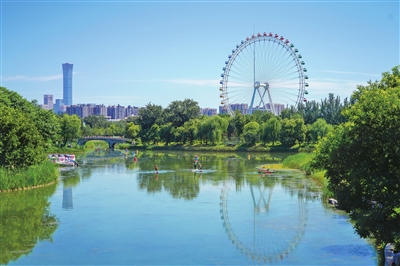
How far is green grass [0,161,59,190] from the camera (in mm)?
28469

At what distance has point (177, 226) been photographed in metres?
21.2

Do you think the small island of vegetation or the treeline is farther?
the treeline

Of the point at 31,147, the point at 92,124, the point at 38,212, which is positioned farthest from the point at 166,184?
the point at 92,124

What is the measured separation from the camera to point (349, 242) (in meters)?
18.5

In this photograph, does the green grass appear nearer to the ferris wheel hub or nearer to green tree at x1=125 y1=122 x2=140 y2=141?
the ferris wheel hub

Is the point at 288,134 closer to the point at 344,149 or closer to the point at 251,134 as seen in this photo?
the point at 251,134

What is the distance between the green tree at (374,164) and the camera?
14.2 meters

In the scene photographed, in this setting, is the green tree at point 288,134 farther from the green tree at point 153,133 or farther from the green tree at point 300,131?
the green tree at point 153,133

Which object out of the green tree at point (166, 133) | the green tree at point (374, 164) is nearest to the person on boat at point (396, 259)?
the green tree at point (374, 164)

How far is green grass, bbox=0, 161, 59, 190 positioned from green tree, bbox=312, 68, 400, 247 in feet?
61.8

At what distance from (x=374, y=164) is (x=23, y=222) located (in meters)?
14.2

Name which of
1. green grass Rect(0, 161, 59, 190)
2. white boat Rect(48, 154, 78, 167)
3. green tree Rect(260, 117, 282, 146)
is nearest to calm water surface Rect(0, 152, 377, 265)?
green grass Rect(0, 161, 59, 190)

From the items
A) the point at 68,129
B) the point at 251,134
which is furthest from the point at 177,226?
the point at 251,134

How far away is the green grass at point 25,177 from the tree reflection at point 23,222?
21.1 inches
